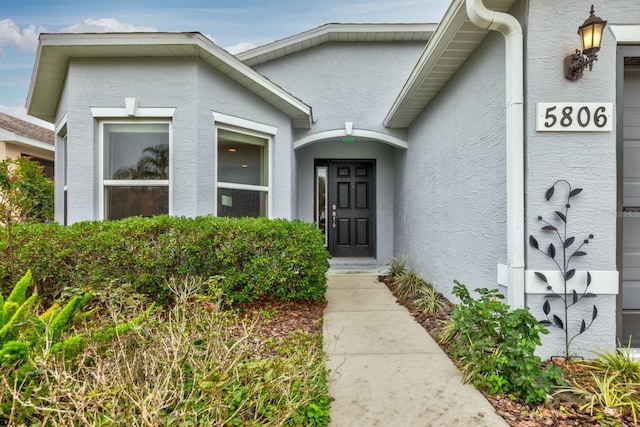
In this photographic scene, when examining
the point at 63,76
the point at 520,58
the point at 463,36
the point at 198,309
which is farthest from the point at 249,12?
the point at 198,309

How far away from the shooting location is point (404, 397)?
2346 mm

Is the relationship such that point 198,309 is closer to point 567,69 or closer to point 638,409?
point 638,409

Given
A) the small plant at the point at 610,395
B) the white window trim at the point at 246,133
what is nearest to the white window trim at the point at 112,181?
the white window trim at the point at 246,133

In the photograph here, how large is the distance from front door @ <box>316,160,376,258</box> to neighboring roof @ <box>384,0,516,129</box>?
237 cm

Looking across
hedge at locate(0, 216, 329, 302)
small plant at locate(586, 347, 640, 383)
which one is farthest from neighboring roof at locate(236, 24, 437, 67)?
small plant at locate(586, 347, 640, 383)

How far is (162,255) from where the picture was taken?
13.2 ft

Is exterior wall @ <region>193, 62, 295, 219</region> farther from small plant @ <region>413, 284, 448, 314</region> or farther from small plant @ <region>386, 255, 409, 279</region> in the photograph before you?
small plant @ <region>413, 284, 448, 314</region>

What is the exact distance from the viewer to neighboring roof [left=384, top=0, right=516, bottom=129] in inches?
122

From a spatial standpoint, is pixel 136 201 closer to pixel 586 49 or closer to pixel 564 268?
pixel 564 268

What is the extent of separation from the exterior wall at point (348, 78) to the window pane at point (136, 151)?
284 cm

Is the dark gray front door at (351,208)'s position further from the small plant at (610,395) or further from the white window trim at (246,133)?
the small plant at (610,395)

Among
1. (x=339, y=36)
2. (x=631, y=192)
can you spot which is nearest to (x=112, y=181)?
(x=339, y=36)

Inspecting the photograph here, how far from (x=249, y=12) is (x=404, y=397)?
35.9 feet

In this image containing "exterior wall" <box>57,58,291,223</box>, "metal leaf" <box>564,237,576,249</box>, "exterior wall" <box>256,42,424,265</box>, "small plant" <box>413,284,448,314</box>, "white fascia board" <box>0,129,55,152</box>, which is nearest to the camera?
"metal leaf" <box>564,237,576,249</box>
